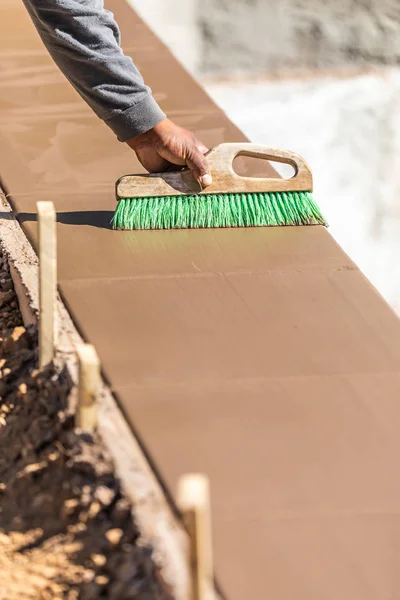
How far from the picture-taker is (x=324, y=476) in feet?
8.80

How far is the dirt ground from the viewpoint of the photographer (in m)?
2.41

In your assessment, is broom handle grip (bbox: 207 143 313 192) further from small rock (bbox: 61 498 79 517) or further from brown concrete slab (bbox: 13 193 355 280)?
small rock (bbox: 61 498 79 517)

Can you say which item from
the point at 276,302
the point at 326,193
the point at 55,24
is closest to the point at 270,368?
the point at 276,302

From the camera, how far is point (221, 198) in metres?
4.07

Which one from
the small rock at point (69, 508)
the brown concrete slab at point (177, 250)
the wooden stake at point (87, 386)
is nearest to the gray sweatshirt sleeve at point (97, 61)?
the brown concrete slab at point (177, 250)

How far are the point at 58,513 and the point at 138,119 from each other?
1.74 m

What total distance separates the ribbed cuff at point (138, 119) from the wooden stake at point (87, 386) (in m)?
1.42

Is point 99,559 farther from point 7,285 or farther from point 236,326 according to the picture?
point 7,285

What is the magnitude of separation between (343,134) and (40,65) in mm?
3561

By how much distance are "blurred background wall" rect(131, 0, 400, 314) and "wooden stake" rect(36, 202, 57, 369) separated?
17.8 ft

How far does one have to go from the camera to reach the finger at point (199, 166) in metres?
3.92

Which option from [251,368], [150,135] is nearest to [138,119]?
[150,135]

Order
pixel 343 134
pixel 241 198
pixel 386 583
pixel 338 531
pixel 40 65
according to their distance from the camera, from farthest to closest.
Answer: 1. pixel 343 134
2. pixel 40 65
3. pixel 241 198
4. pixel 338 531
5. pixel 386 583

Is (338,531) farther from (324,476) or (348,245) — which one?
(348,245)
